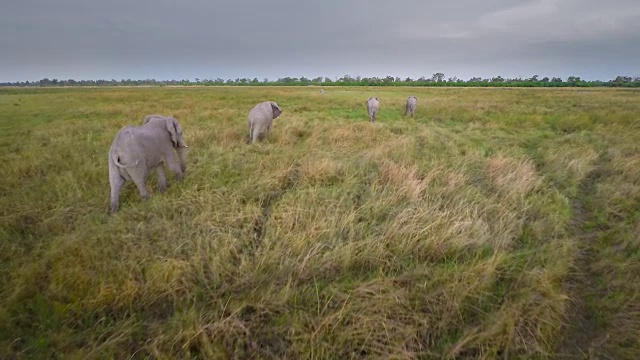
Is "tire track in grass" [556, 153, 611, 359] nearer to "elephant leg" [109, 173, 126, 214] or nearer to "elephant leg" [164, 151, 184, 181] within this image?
"elephant leg" [109, 173, 126, 214]

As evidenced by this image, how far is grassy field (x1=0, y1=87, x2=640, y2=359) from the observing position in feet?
8.31

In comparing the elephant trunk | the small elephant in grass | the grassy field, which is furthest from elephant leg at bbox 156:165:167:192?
the elephant trunk

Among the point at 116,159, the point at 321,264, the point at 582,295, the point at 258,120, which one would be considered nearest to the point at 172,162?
the point at 116,159

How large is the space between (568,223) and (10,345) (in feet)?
21.6

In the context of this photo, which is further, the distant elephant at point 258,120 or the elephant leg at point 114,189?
the distant elephant at point 258,120

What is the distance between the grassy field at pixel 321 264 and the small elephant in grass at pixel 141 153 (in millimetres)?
343

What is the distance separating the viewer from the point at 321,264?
10.9ft

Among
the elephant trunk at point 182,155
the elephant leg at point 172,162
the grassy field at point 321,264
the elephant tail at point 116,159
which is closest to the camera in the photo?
the grassy field at point 321,264

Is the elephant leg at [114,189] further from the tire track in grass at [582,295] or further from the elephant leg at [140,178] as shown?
the tire track in grass at [582,295]

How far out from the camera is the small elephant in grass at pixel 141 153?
439cm

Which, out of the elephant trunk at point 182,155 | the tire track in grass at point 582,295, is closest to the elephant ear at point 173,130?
the elephant trunk at point 182,155

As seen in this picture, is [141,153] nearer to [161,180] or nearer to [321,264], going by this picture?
[161,180]

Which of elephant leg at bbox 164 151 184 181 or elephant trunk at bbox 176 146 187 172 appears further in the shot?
elephant trunk at bbox 176 146 187 172

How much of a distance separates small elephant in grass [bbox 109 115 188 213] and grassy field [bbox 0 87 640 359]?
343 millimetres
